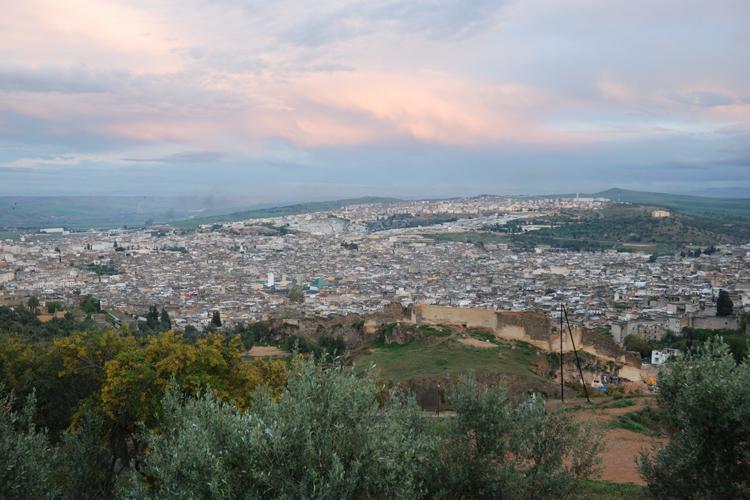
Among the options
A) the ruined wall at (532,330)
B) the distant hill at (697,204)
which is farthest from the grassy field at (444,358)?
the distant hill at (697,204)

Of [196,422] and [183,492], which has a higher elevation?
[196,422]

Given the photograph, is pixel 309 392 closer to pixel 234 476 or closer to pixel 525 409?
pixel 234 476

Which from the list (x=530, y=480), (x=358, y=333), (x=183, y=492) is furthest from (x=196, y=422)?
(x=358, y=333)

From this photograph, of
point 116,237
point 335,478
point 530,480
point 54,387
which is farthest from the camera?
point 116,237

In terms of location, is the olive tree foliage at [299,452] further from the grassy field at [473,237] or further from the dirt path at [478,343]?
the grassy field at [473,237]

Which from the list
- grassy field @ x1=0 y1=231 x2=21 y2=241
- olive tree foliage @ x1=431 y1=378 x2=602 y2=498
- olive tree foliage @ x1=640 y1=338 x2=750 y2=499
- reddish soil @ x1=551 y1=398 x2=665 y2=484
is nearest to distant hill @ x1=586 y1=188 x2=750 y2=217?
reddish soil @ x1=551 y1=398 x2=665 y2=484

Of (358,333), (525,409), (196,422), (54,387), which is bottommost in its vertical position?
(358,333)
